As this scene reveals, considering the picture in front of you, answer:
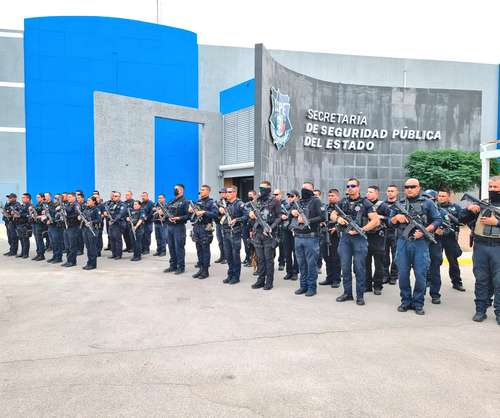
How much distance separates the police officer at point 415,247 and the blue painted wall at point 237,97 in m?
15.2

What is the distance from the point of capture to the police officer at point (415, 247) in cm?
578

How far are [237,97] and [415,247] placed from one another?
17.1m

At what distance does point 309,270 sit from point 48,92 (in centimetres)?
1890

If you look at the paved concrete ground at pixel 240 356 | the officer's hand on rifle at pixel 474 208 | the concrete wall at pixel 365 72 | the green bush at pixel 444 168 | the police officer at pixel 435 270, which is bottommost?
the paved concrete ground at pixel 240 356

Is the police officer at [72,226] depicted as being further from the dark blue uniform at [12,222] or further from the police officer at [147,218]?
the dark blue uniform at [12,222]

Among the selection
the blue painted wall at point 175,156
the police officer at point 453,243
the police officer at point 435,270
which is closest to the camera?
the police officer at point 435,270

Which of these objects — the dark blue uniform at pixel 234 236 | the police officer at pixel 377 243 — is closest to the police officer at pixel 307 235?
the police officer at pixel 377 243

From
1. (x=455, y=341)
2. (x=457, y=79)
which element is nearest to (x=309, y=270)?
(x=455, y=341)

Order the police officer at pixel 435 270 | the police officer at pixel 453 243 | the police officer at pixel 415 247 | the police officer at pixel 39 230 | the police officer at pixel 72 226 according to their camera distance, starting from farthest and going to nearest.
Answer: the police officer at pixel 39 230, the police officer at pixel 72 226, the police officer at pixel 453 243, the police officer at pixel 435 270, the police officer at pixel 415 247

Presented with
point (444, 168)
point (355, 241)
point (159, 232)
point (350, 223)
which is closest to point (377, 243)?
point (355, 241)

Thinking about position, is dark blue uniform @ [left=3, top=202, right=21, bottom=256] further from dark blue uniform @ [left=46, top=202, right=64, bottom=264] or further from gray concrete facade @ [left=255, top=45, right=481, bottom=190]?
gray concrete facade @ [left=255, top=45, right=481, bottom=190]

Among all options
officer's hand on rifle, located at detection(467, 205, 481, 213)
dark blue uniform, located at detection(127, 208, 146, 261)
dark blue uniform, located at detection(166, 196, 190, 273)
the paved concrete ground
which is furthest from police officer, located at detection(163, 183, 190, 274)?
officer's hand on rifle, located at detection(467, 205, 481, 213)

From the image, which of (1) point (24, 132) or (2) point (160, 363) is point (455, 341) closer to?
(2) point (160, 363)

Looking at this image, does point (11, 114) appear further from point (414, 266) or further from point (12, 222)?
point (414, 266)
